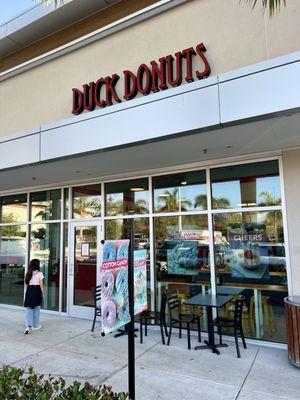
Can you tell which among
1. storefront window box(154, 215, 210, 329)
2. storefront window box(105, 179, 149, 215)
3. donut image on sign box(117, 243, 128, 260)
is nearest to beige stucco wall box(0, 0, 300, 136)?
storefront window box(105, 179, 149, 215)

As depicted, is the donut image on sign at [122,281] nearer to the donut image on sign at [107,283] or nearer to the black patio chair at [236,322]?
the donut image on sign at [107,283]

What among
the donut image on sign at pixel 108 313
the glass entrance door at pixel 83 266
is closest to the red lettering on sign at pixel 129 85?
the glass entrance door at pixel 83 266

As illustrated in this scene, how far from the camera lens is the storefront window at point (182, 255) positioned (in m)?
6.59

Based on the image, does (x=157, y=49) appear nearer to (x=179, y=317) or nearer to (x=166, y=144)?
(x=166, y=144)

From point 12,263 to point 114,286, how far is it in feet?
25.8

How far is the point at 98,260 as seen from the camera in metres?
7.86

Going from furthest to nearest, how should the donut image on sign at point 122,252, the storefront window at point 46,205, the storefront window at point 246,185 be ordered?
1. the storefront window at point 46,205
2. the storefront window at point 246,185
3. the donut image on sign at point 122,252

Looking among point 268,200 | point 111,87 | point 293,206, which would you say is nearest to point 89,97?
point 111,87

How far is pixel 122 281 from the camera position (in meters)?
3.03

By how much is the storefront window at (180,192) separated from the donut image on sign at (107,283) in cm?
404

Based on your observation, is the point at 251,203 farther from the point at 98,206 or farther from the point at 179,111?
the point at 98,206

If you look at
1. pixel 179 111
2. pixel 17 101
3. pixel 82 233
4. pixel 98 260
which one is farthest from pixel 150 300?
pixel 17 101

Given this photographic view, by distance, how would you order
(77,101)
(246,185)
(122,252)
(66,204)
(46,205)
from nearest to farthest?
(122,252), (246,185), (77,101), (66,204), (46,205)

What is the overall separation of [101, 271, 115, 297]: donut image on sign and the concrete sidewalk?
1916 mm
